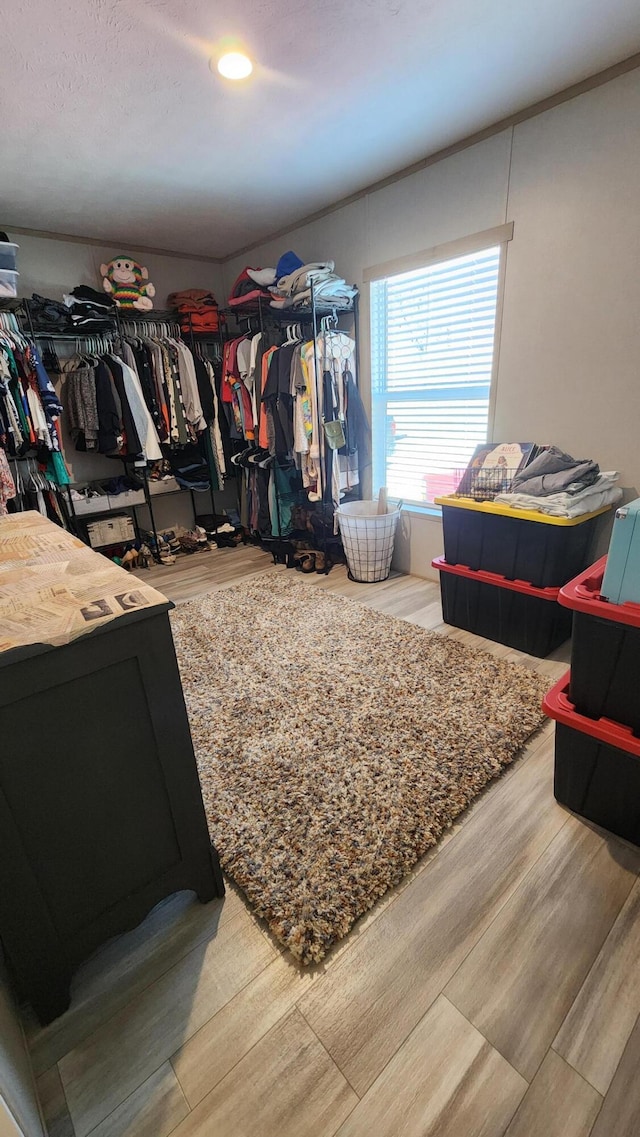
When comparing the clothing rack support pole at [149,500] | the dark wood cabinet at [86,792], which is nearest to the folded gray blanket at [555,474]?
the dark wood cabinet at [86,792]

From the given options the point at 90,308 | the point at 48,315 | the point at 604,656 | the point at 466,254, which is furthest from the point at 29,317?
the point at 604,656

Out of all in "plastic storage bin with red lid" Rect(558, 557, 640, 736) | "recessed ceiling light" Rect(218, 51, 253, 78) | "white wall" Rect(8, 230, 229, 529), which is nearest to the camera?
"plastic storage bin with red lid" Rect(558, 557, 640, 736)

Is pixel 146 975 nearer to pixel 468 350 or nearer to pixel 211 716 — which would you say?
pixel 211 716

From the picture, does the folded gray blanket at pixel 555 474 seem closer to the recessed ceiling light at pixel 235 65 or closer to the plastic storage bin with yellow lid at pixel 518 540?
the plastic storage bin with yellow lid at pixel 518 540

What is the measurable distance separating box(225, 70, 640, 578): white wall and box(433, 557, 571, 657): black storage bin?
70 centimetres

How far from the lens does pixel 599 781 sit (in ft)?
4.44

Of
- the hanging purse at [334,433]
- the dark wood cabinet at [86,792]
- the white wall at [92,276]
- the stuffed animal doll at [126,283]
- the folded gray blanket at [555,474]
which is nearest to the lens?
the dark wood cabinet at [86,792]

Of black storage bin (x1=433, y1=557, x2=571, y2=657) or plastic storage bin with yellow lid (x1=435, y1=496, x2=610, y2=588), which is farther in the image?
black storage bin (x1=433, y1=557, x2=571, y2=657)

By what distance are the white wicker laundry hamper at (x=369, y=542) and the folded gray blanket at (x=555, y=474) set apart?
96 cm

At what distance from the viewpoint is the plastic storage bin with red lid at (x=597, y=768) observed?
50.3 inches

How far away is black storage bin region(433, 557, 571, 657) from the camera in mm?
2234

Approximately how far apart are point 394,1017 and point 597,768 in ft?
2.71

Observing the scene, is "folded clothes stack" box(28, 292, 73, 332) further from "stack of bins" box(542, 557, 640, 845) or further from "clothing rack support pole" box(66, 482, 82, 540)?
"stack of bins" box(542, 557, 640, 845)

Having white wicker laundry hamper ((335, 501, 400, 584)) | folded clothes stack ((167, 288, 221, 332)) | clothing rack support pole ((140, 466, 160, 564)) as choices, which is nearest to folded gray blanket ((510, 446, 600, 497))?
white wicker laundry hamper ((335, 501, 400, 584))
